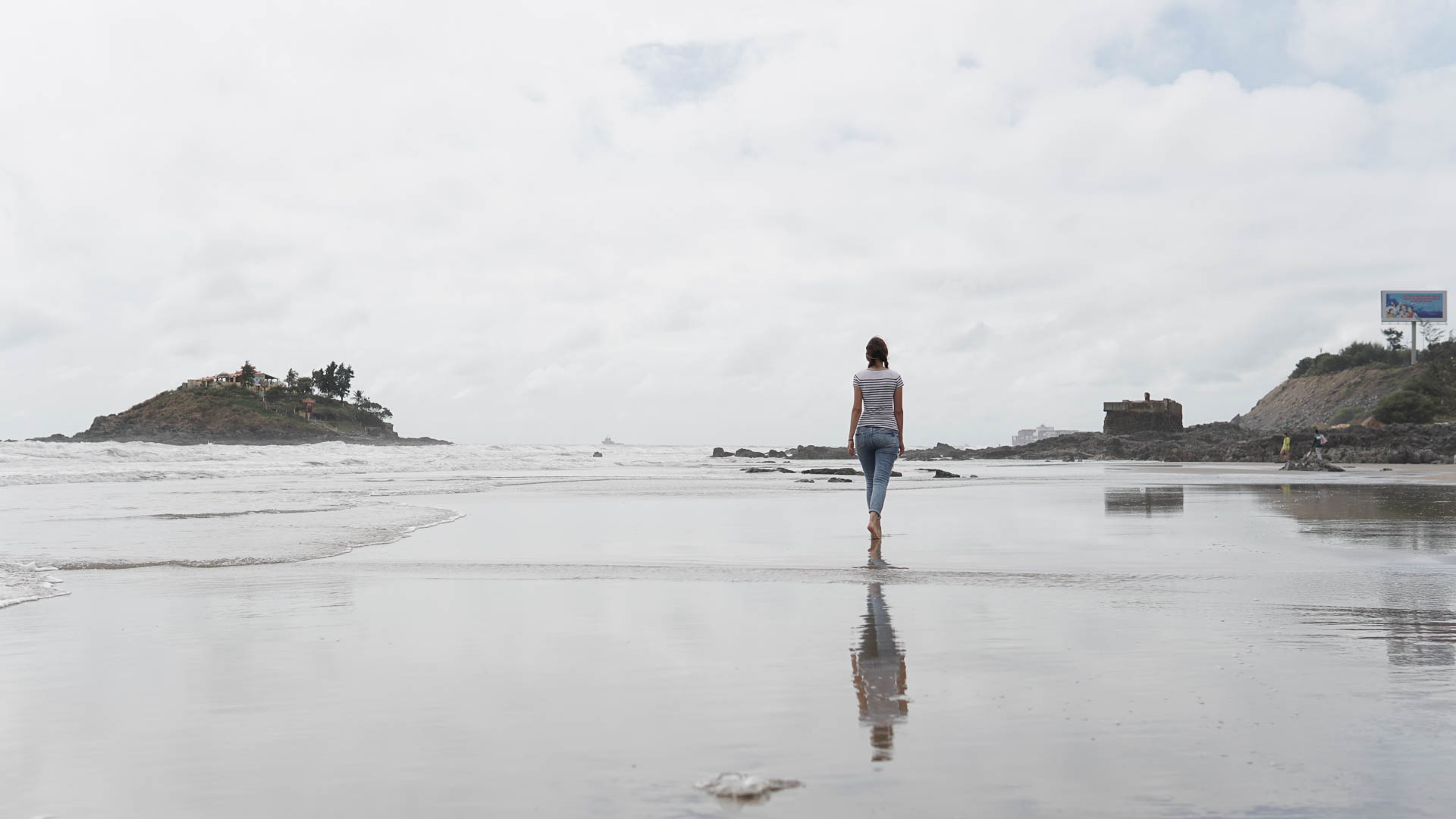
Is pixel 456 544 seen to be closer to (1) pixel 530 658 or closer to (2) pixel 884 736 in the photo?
(1) pixel 530 658

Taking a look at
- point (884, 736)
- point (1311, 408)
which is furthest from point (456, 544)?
point (1311, 408)

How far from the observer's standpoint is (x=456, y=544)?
416 inches

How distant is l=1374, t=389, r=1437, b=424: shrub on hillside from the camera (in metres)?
61.5

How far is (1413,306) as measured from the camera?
274ft

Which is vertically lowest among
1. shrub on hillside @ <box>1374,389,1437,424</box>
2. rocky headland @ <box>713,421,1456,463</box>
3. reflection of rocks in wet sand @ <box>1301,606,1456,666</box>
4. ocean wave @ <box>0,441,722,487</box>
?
reflection of rocks in wet sand @ <box>1301,606,1456,666</box>

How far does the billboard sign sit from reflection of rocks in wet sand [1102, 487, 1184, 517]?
76.4 metres

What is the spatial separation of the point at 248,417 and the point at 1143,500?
148 m

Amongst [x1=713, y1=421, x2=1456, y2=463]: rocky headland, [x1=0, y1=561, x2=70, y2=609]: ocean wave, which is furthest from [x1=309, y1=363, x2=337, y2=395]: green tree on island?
[x1=0, y1=561, x2=70, y2=609]: ocean wave

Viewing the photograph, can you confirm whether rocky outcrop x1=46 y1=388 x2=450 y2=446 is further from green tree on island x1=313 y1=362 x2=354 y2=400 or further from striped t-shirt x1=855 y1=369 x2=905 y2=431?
striped t-shirt x1=855 y1=369 x2=905 y2=431

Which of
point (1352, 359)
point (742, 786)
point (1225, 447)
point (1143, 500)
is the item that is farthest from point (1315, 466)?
point (1352, 359)

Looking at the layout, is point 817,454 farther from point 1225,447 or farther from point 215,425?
point 215,425

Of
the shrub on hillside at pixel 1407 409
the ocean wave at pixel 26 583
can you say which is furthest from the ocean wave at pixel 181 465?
the shrub on hillside at pixel 1407 409

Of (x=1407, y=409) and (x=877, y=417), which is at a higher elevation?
(x=1407, y=409)

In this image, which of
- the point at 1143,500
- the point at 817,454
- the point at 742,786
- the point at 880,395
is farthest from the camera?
the point at 817,454
